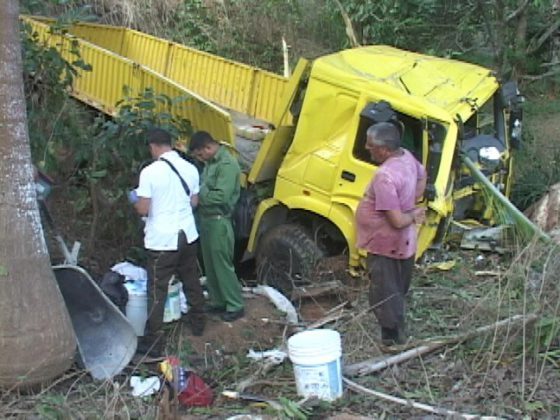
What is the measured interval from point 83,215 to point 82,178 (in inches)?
14.6

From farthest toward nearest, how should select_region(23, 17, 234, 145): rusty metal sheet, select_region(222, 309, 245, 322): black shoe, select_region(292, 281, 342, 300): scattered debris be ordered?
1. select_region(23, 17, 234, 145): rusty metal sheet
2. select_region(292, 281, 342, 300): scattered debris
3. select_region(222, 309, 245, 322): black shoe

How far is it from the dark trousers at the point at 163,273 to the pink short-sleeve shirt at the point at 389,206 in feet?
4.33

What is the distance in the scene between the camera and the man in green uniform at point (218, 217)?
684 centimetres

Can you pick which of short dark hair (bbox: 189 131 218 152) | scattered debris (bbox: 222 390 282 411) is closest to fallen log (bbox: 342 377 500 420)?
scattered debris (bbox: 222 390 282 411)

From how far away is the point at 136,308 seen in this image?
6.73 meters

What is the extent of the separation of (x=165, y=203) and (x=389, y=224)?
5.22ft

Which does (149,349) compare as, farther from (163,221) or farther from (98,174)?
(98,174)

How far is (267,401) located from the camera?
207 inches

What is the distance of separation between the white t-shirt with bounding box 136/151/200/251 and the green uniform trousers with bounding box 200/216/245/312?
537 millimetres

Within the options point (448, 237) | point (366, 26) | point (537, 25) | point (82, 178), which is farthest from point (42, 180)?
point (537, 25)

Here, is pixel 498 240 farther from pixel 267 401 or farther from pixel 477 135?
pixel 267 401

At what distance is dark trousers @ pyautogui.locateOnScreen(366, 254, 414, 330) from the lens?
6.04 m

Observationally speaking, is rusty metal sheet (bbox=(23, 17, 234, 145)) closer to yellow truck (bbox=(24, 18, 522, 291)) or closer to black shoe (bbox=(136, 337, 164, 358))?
yellow truck (bbox=(24, 18, 522, 291))

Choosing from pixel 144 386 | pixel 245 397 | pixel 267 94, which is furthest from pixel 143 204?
pixel 267 94
